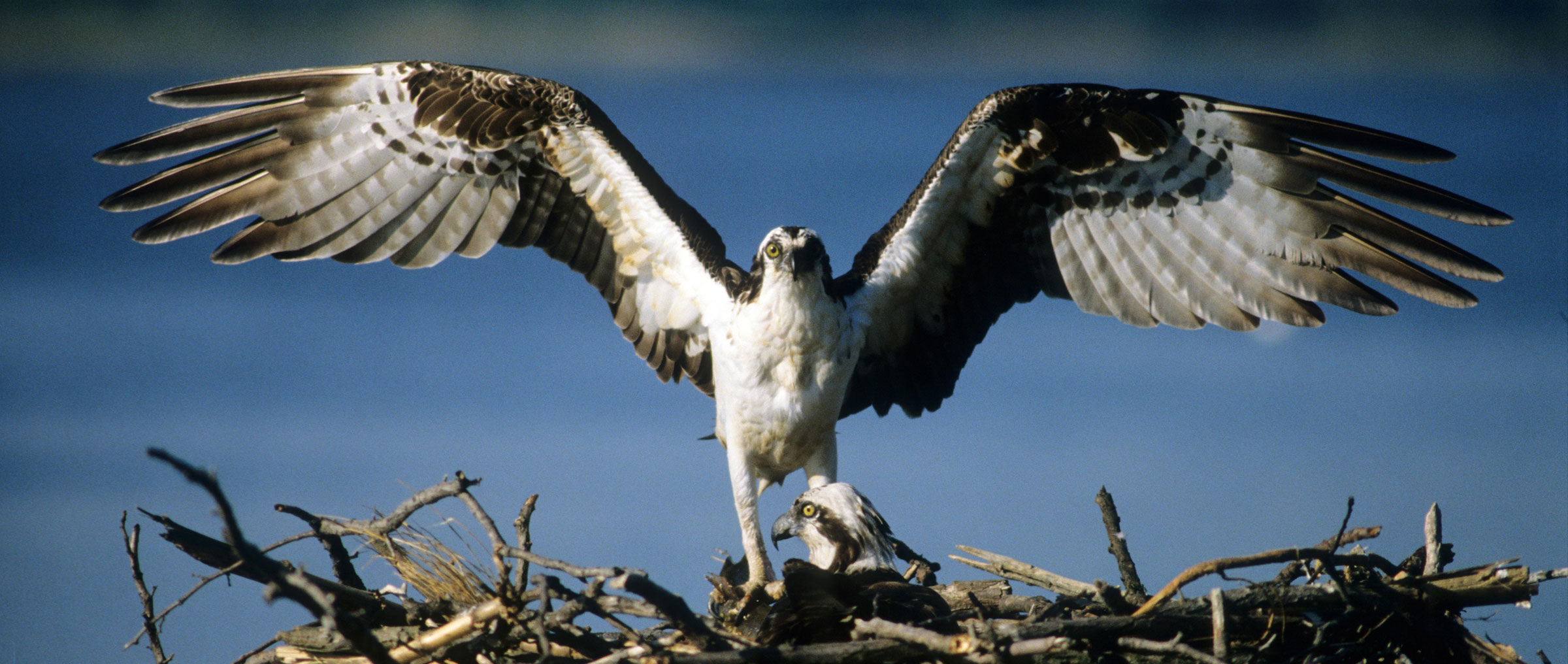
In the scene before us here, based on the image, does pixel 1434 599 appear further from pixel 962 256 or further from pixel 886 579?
pixel 962 256

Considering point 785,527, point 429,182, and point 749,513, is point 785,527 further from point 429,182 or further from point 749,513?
point 429,182

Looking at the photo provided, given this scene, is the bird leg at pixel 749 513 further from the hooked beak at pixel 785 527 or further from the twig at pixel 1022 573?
the twig at pixel 1022 573

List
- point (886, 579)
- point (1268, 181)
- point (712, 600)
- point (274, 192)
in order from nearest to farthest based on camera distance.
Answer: point (886, 579) < point (712, 600) < point (1268, 181) < point (274, 192)

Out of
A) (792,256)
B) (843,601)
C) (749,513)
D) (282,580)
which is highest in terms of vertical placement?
(792,256)

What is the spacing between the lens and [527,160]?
215 inches

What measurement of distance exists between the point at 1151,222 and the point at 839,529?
2.26 metres

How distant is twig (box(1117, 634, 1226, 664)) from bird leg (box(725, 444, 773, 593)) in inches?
87.2

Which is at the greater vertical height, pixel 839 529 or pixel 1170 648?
pixel 839 529

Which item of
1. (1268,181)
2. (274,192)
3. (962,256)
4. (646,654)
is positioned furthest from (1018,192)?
(274,192)

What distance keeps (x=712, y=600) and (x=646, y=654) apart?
1.72 m

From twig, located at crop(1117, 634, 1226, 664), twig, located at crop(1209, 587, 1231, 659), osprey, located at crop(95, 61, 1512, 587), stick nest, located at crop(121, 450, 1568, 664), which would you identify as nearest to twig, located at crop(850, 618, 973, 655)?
stick nest, located at crop(121, 450, 1568, 664)

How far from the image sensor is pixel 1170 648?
2.81 m

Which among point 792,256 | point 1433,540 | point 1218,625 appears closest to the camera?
point 1218,625

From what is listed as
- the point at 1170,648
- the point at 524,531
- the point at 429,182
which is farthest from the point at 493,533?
the point at 429,182
